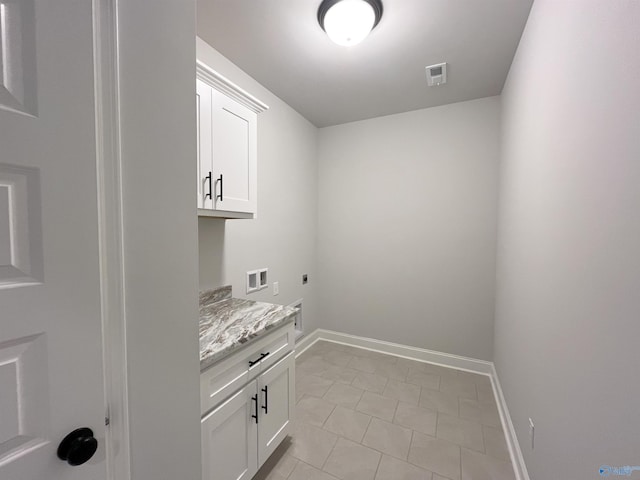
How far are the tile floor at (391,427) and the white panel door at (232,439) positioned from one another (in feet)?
0.94

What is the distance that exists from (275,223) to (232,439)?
1.74 meters

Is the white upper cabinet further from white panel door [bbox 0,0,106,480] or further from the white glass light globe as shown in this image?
white panel door [bbox 0,0,106,480]

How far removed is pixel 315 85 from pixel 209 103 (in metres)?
1.22

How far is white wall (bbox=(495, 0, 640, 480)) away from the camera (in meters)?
0.64

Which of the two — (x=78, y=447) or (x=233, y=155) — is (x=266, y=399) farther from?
(x=233, y=155)

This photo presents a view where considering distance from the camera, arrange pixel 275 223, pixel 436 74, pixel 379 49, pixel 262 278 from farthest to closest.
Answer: pixel 275 223 → pixel 262 278 → pixel 436 74 → pixel 379 49

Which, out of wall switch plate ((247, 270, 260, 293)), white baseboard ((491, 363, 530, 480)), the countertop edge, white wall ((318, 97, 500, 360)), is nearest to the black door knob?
the countertop edge

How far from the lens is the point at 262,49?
1.83 m

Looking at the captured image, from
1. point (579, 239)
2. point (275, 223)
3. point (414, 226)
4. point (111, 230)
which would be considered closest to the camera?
point (111, 230)

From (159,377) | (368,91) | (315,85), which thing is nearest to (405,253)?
(368,91)

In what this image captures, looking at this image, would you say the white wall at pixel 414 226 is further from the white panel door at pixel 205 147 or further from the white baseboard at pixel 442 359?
the white panel door at pixel 205 147

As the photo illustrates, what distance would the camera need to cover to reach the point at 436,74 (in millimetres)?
2039

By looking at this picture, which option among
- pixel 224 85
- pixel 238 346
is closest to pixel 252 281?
pixel 238 346

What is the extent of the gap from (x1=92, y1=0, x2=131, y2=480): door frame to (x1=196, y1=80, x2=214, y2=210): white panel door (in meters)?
0.70
